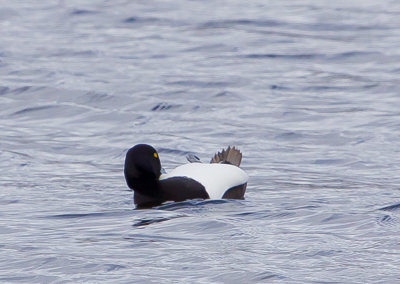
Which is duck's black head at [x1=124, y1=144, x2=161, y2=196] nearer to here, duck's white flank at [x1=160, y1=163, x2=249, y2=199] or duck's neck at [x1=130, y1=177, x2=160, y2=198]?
duck's neck at [x1=130, y1=177, x2=160, y2=198]

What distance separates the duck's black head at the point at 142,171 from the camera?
9531 mm

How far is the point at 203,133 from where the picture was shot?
1269 cm

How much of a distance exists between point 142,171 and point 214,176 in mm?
656

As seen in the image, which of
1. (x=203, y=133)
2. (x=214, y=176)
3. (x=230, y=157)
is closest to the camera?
(x=214, y=176)

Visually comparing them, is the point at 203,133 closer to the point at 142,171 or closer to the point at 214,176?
the point at 214,176

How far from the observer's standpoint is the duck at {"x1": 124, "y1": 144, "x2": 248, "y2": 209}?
9539mm

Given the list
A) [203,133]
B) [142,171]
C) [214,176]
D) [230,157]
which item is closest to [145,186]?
[142,171]

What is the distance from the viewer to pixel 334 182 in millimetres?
10320

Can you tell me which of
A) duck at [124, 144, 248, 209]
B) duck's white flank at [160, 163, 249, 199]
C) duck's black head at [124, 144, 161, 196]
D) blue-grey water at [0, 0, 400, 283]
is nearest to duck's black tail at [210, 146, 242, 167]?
blue-grey water at [0, 0, 400, 283]

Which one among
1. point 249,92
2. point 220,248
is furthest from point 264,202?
point 249,92

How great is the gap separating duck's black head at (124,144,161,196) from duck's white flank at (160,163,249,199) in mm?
196

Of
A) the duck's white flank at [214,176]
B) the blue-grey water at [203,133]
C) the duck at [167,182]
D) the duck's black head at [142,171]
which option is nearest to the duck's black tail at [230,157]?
the blue-grey water at [203,133]

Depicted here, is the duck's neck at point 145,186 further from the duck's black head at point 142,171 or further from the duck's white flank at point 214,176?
the duck's white flank at point 214,176

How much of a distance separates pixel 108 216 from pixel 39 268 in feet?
5.42
